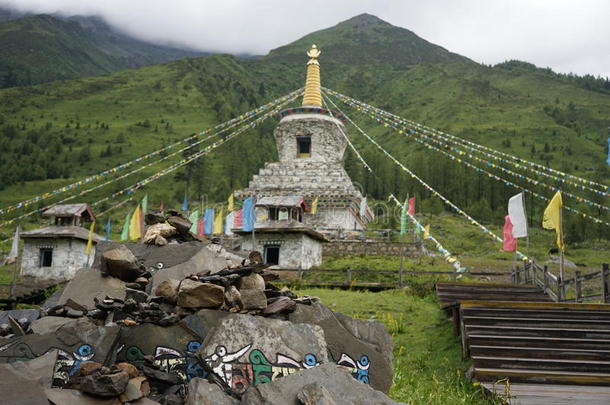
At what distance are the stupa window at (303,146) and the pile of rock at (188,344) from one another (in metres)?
33.8

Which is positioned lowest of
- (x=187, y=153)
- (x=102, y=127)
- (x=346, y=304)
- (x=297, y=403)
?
(x=346, y=304)

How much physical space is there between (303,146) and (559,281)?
27.9m

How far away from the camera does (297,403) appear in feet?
15.6

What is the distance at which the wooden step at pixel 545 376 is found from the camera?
8.25 metres

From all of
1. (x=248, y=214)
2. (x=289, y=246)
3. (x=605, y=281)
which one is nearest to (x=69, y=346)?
(x=605, y=281)

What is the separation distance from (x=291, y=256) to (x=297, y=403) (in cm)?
2185

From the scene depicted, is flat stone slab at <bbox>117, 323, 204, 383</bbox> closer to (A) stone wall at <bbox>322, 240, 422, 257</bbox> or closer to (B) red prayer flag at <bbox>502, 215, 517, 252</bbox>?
(B) red prayer flag at <bbox>502, 215, 517, 252</bbox>

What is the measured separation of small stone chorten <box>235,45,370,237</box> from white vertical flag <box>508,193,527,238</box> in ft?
52.4

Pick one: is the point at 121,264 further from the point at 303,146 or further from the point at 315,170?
the point at 303,146

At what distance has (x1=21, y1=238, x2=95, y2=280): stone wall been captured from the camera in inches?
1204

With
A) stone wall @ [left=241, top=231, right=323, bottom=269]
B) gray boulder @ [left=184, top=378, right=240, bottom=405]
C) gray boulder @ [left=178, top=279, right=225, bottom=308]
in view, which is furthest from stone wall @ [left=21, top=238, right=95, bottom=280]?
gray boulder @ [left=184, top=378, right=240, bottom=405]

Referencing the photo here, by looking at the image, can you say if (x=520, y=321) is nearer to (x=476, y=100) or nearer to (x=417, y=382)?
(x=417, y=382)

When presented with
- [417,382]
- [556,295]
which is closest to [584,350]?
[417,382]

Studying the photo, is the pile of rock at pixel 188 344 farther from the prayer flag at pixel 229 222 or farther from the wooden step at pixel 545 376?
the prayer flag at pixel 229 222
